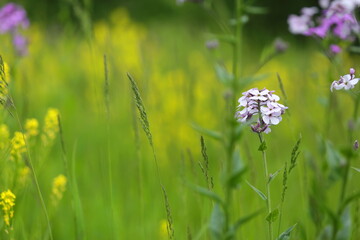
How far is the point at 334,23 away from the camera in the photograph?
A: 162 cm

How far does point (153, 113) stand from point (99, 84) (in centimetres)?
71

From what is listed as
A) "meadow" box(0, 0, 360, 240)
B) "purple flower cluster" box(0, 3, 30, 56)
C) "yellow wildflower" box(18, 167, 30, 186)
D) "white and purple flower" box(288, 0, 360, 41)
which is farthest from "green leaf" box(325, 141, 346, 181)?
"purple flower cluster" box(0, 3, 30, 56)

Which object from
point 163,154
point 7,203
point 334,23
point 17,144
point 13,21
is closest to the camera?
point 7,203

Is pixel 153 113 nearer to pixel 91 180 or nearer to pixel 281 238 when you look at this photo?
pixel 91 180

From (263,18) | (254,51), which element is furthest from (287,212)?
(263,18)

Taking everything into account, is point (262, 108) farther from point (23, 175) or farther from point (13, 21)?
point (13, 21)

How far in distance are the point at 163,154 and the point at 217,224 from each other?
1671 millimetres

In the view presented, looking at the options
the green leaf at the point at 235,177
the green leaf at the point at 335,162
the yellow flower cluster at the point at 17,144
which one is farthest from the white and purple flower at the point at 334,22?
the yellow flower cluster at the point at 17,144

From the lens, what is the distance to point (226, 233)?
2.73 ft

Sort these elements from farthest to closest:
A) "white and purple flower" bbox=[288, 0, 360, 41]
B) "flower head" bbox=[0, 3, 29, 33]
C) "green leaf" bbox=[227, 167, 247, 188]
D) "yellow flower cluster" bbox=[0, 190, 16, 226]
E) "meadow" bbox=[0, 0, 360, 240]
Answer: "flower head" bbox=[0, 3, 29, 33]
"white and purple flower" bbox=[288, 0, 360, 41]
"yellow flower cluster" bbox=[0, 190, 16, 226]
"meadow" bbox=[0, 0, 360, 240]
"green leaf" bbox=[227, 167, 247, 188]

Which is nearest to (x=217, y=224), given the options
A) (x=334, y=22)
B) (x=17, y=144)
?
(x=17, y=144)

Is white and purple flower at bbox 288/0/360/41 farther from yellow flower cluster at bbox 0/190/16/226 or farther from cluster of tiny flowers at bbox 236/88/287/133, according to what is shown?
yellow flower cluster at bbox 0/190/16/226

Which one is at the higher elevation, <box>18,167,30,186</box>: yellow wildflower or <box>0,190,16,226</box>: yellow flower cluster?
<box>0,190,16,226</box>: yellow flower cluster

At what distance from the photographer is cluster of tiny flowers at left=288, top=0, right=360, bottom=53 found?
1417 millimetres
